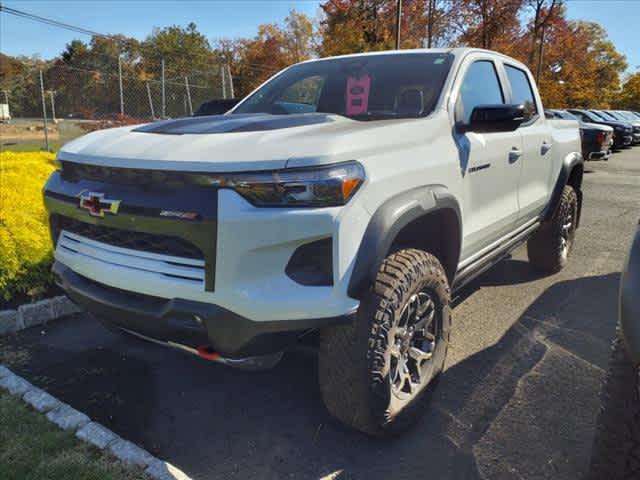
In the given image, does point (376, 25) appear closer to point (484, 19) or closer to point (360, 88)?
point (484, 19)

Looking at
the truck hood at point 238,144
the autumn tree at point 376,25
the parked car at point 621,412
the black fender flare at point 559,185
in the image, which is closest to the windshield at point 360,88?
the truck hood at point 238,144

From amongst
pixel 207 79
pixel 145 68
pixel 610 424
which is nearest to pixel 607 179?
pixel 207 79

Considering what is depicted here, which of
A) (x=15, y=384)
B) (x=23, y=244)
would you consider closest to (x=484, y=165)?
(x=15, y=384)

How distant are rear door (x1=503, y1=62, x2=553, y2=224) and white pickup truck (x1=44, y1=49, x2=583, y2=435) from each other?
2.45 ft

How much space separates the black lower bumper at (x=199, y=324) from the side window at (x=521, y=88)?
2.74m

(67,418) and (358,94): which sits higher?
(358,94)

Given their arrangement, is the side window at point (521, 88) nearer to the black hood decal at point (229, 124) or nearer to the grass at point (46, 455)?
the black hood decal at point (229, 124)

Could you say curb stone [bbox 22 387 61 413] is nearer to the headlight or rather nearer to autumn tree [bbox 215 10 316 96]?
the headlight

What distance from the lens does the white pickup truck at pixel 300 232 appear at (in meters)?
1.90

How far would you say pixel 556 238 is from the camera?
475 centimetres

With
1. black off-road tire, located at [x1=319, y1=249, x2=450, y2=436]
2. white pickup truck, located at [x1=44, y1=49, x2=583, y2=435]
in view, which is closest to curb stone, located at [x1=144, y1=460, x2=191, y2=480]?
white pickup truck, located at [x1=44, y1=49, x2=583, y2=435]

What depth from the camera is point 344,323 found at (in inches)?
76.9

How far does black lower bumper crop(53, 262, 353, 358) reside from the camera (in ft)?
6.31

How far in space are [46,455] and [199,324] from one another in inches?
42.2
